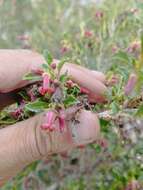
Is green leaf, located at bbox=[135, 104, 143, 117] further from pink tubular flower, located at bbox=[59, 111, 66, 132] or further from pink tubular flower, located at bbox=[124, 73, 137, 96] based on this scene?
pink tubular flower, located at bbox=[59, 111, 66, 132]

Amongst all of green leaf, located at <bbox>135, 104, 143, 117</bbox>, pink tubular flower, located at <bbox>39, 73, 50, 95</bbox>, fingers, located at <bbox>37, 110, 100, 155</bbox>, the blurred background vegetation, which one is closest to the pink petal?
pink tubular flower, located at <bbox>39, 73, 50, 95</bbox>

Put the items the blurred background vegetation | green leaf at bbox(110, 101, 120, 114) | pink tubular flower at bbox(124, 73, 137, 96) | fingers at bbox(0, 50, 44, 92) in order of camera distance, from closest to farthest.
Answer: pink tubular flower at bbox(124, 73, 137, 96) → green leaf at bbox(110, 101, 120, 114) → fingers at bbox(0, 50, 44, 92) → the blurred background vegetation

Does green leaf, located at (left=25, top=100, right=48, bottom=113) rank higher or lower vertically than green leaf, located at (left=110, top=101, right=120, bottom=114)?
higher

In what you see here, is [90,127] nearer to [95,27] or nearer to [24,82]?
[24,82]

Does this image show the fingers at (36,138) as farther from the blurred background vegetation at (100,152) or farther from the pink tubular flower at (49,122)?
the blurred background vegetation at (100,152)

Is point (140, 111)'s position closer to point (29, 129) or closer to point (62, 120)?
point (62, 120)

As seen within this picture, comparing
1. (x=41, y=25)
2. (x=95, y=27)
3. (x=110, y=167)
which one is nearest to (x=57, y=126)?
(x=110, y=167)

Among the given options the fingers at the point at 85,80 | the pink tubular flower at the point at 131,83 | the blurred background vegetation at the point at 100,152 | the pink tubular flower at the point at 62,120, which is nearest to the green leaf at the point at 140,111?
the pink tubular flower at the point at 131,83
